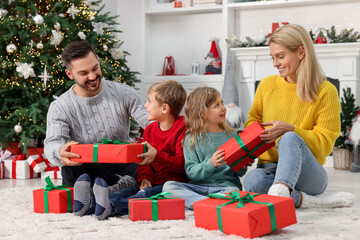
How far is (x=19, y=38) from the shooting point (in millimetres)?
3479

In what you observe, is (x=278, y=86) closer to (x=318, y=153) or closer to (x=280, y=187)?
(x=318, y=153)

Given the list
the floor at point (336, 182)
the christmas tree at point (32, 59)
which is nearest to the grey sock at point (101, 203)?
the floor at point (336, 182)

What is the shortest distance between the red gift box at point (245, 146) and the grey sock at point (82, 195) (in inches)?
22.6

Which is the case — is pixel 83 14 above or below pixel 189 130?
above

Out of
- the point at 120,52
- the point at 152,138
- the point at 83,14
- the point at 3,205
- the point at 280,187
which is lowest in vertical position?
the point at 3,205

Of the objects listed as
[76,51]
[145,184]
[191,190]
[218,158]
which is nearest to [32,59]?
[76,51]

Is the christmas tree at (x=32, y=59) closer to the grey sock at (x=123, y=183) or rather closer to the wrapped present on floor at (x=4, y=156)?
the wrapped present on floor at (x=4, y=156)

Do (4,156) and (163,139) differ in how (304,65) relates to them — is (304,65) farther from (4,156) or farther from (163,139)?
(4,156)

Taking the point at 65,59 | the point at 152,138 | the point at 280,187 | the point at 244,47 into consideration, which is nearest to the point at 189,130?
the point at 152,138

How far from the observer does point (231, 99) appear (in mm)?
4594

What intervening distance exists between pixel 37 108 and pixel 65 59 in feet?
3.68

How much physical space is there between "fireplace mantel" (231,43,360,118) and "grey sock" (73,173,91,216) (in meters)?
3.02

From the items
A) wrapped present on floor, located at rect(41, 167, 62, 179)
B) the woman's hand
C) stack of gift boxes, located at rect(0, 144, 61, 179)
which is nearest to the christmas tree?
stack of gift boxes, located at rect(0, 144, 61, 179)

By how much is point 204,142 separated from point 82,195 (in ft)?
1.95
